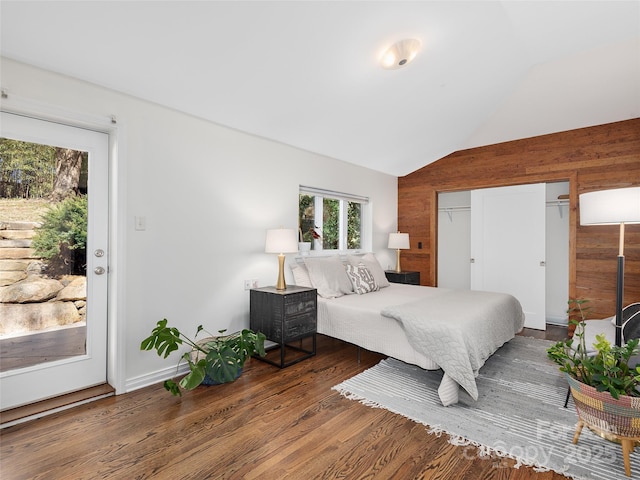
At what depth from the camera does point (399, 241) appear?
5117 mm

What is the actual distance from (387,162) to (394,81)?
189 cm

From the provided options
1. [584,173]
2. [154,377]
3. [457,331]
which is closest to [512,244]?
[584,173]

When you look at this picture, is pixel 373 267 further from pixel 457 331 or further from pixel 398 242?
pixel 457 331

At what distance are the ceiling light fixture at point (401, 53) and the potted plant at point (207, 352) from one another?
2.47m

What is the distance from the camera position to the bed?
2.39m

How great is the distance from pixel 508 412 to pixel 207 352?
2183mm

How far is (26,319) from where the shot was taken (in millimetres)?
2287

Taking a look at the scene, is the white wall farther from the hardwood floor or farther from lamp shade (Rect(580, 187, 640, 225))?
lamp shade (Rect(580, 187, 640, 225))

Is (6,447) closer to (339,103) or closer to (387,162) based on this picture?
(339,103)

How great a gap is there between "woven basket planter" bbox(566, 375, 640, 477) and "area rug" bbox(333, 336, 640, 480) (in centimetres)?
16

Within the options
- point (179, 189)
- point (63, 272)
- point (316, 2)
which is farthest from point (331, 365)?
point (316, 2)

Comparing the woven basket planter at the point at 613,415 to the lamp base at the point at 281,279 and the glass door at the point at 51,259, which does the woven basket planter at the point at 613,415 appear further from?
the glass door at the point at 51,259

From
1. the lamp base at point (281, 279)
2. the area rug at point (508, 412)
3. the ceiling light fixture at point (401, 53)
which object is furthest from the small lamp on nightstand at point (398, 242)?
the ceiling light fixture at point (401, 53)

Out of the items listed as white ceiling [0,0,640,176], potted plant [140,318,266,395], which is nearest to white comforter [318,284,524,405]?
potted plant [140,318,266,395]
